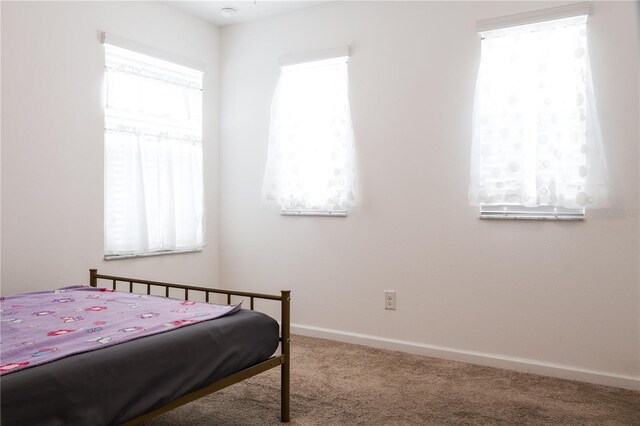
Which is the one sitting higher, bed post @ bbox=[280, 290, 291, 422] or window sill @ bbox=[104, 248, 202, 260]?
window sill @ bbox=[104, 248, 202, 260]

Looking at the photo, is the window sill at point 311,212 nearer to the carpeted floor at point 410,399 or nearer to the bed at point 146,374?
the carpeted floor at point 410,399

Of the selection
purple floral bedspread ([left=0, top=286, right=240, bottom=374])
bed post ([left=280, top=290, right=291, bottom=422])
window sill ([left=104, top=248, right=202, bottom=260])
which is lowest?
bed post ([left=280, top=290, right=291, bottom=422])

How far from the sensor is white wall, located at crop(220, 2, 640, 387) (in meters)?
2.66

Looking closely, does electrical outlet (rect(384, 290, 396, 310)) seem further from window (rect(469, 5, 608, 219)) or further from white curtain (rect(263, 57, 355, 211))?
window (rect(469, 5, 608, 219))

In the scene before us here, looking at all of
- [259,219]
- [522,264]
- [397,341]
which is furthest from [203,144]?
[522,264]

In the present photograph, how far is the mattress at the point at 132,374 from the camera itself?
132 cm

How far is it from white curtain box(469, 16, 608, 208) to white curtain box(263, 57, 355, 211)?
914 mm

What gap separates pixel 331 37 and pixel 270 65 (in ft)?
1.84

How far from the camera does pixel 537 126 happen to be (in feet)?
9.19

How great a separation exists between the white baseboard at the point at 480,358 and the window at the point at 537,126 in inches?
33.2

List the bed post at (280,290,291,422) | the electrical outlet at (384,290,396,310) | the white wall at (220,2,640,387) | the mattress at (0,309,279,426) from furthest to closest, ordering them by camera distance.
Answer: the electrical outlet at (384,290,396,310) < the white wall at (220,2,640,387) < the bed post at (280,290,291,422) < the mattress at (0,309,279,426)

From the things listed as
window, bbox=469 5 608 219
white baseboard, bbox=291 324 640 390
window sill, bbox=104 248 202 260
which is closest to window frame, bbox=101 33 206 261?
window sill, bbox=104 248 202 260

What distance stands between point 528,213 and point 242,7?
97.4 inches

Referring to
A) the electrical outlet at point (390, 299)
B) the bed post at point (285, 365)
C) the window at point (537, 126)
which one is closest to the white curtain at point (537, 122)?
the window at point (537, 126)
